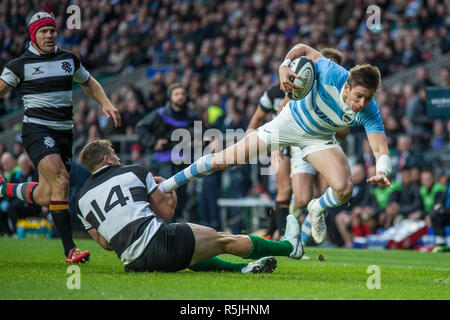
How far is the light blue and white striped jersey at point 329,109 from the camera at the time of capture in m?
6.45

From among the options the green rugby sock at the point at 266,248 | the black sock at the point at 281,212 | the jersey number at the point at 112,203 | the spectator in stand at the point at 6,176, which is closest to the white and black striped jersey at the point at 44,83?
the jersey number at the point at 112,203

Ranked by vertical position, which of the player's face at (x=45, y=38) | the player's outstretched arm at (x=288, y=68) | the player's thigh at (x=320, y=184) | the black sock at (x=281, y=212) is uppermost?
the player's face at (x=45, y=38)

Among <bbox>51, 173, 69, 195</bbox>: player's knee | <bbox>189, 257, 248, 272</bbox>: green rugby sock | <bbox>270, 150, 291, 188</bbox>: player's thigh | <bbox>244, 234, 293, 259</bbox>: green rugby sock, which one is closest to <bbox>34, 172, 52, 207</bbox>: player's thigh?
<bbox>51, 173, 69, 195</bbox>: player's knee

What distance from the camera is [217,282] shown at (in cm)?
543

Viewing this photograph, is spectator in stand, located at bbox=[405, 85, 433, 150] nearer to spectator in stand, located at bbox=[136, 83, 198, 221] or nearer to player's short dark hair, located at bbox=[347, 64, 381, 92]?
spectator in stand, located at bbox=[136, 83, 198, 221]

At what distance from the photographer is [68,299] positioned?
449 centimetres

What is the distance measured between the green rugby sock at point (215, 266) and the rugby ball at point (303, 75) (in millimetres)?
1679

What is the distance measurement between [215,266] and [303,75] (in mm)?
1934

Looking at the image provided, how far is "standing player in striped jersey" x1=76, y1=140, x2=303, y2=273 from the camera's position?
5586mm

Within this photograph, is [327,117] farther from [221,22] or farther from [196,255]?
[221,22]

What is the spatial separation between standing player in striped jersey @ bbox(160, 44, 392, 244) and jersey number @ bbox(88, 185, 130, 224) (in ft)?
2.38

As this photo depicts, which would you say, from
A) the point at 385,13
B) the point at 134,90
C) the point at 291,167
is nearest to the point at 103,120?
the point at 134,90

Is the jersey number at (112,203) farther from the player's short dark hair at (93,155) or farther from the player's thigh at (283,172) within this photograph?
the player's thigh at (283,172)
